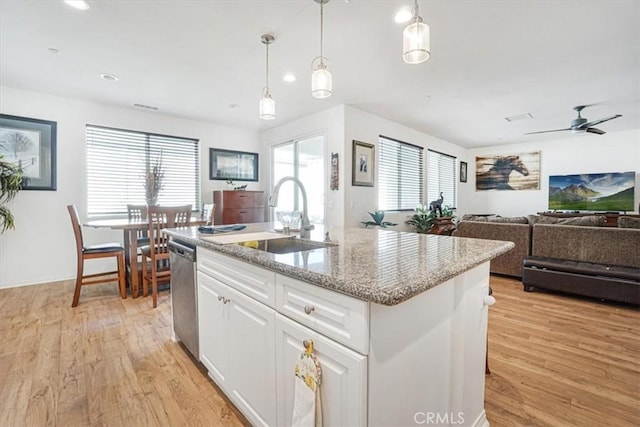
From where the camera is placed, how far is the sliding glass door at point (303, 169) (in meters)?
4.80

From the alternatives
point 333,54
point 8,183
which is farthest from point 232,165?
point 333,54

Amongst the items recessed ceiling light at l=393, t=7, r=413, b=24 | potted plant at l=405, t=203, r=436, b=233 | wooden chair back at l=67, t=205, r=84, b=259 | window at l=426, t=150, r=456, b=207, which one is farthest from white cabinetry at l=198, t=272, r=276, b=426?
window at l=426, t=150, r=456, b=207

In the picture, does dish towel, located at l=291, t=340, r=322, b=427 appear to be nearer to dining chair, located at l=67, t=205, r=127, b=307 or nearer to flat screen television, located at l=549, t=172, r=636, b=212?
dining chair, located at l=67, t=205, r=127, b=307

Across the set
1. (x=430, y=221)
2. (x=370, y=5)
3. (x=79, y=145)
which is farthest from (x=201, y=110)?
(x=430, y=221)

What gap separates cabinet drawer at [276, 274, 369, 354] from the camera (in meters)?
0.84

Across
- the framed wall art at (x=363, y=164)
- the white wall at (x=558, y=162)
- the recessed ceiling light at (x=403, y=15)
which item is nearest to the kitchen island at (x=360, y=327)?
the recessed ceiling light at (x=403, y=15)

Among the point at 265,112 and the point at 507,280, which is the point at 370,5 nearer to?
the point at 265,112

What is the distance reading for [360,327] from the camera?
84 cm

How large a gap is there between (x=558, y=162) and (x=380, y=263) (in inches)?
310

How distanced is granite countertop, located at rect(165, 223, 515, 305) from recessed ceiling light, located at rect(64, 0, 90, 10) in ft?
6.29

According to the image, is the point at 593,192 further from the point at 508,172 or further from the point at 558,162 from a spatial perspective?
the point at 508,172

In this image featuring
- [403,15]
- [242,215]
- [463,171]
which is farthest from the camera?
[463,171]

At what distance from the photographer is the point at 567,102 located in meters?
4.15

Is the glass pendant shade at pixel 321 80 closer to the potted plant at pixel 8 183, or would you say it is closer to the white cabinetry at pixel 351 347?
the white cabinetry at pixel 351 347
